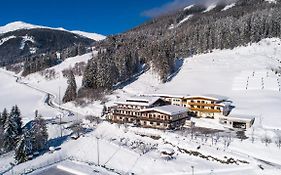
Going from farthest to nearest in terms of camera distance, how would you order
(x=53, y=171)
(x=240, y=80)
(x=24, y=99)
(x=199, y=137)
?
1. (x=24, y=99)
2. (x=240, y=80)
3. (x=199, y=137)
4. (x=53, y=171)

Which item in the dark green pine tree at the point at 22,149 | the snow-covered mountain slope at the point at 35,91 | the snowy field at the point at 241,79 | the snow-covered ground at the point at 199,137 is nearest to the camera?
the snow-covered ground at the point at 199,137

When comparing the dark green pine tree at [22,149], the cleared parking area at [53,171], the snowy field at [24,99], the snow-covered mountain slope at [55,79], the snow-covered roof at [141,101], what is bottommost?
the cleared parking area at [53,171]

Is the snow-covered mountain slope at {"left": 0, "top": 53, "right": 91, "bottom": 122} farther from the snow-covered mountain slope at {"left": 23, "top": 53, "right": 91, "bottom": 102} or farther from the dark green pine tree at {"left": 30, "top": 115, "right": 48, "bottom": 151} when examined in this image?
the dark green pine tree at {"left": 30, "top": 115, "right": 48, "bottom": 151}

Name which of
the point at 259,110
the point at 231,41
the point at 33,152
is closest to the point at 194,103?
the point at 259,110

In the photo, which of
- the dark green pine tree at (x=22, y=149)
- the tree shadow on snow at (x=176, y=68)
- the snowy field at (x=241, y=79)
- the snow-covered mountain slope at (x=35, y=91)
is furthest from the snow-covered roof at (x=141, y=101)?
the tree shadow on snow at (x=176, y=68)

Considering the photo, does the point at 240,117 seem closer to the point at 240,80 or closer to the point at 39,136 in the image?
the point at 240,80

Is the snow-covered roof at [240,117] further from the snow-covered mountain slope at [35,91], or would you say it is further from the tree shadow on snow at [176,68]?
the snow-covered mountain slope at [35,91]

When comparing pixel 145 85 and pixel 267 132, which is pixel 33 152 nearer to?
pixel 267 132

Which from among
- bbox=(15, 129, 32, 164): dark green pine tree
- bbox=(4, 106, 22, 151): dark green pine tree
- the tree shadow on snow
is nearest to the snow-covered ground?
the tree shadow on snow

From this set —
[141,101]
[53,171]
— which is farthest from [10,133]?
[141,101]

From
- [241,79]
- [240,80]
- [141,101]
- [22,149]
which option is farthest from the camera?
[241,79]

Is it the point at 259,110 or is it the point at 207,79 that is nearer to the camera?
the point at 259,110
